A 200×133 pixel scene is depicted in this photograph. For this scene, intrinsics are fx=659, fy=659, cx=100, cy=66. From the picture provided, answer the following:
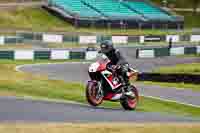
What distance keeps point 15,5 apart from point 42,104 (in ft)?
140

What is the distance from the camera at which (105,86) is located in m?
15.4

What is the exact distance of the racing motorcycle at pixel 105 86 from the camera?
1491cm

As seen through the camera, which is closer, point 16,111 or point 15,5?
point 16,111

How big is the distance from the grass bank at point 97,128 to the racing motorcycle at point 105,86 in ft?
13.4

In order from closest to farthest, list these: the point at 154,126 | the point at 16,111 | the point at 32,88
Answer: the point at 154,126 → the point at 16,111 → the point at 32,88

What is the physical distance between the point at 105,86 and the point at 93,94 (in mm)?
544

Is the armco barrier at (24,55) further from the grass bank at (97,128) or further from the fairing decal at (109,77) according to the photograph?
the grass bank at (97,128)

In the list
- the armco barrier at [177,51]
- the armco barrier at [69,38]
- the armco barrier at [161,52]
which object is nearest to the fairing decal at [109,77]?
the armco barrier at [69,38]

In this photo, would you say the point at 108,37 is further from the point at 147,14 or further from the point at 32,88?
the point at 32,88

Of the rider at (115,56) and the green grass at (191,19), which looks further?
the green grass at (191,19)

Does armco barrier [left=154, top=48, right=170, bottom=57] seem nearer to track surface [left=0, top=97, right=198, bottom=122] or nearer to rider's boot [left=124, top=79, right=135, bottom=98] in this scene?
rider's boot [left=124, top=79, right=135, bottom=98]

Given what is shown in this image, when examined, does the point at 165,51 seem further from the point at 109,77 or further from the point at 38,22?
the point at 109,77

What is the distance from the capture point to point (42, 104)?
13930 millimetres

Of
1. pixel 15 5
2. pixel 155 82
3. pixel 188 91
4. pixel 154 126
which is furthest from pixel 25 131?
pixel 15 5
